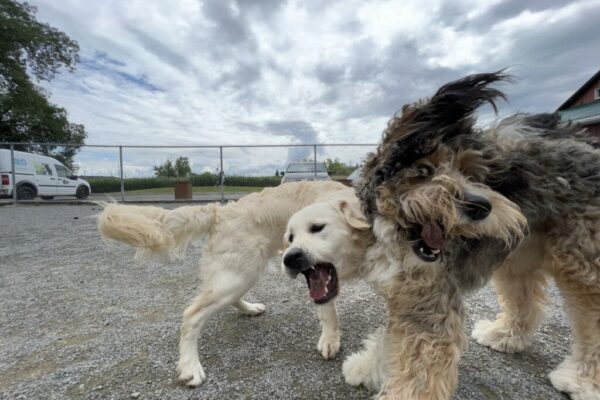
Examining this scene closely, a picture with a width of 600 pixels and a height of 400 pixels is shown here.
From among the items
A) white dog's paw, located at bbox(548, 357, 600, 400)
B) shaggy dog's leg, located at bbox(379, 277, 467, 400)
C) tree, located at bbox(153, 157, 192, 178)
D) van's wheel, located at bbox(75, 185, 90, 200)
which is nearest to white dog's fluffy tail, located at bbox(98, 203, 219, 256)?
shaggy dog's leg, located at bbox(379, 277, 467, 400)

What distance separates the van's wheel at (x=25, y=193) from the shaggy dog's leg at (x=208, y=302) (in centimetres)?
1872

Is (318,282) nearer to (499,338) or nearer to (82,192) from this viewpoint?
(499,338)

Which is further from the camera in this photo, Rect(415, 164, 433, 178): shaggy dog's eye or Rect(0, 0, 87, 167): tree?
Rect(0, 0, 87, 167): tree

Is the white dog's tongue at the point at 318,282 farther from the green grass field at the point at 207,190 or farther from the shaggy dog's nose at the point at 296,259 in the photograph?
the green grass field at the point at 207,190

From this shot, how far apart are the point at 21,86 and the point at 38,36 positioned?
462 cm

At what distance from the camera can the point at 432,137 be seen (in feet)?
5.04

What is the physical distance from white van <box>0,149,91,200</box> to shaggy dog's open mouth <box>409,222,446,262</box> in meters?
19.8

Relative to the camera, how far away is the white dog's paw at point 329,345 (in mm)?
2537

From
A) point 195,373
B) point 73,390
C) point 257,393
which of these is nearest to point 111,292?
point 73,390

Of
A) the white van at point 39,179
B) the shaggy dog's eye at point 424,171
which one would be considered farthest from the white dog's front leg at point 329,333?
the white van at point 39,179

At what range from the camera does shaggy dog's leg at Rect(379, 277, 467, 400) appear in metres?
1.68

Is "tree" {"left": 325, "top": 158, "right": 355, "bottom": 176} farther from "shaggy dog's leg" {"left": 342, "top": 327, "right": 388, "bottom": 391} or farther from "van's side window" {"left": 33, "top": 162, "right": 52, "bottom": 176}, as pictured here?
"van's side window" {"left": 33, "top": 162, "right": 52, "bottom": 176}

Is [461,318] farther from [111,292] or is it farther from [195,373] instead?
[111,292]

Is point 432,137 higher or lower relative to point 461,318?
higher
